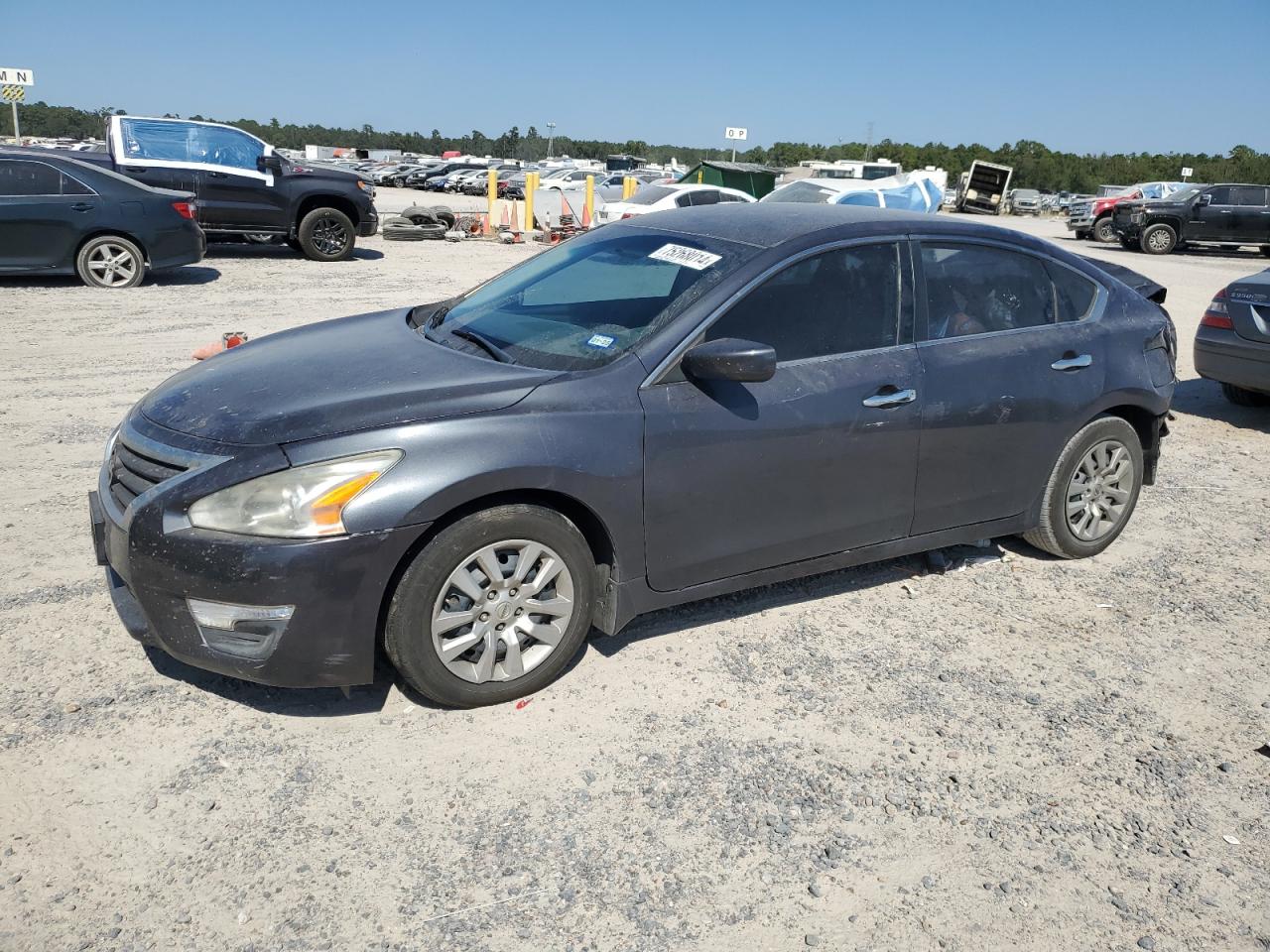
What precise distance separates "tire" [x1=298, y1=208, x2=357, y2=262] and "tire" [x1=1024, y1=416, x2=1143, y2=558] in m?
13.0

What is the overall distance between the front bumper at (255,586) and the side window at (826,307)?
1.55 m

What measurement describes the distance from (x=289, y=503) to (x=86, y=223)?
10429mm

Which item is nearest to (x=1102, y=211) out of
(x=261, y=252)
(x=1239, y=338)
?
(x=261, y=252)

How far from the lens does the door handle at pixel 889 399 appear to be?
4082 millimetres

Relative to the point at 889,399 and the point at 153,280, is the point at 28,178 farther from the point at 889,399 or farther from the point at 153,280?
the point at 889,399

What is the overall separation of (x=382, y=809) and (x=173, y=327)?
8.25 metres

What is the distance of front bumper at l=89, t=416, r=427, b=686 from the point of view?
10.1 ft

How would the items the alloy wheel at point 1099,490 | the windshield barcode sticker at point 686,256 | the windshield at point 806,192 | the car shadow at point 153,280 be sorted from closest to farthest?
the windshield barcode sticker at point 686,256, the alloy wheel at point 1099,490, the car shadow at point 153,280, the windshield at point 806,192

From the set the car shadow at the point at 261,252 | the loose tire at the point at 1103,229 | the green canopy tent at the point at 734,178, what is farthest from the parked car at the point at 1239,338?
the loose tire at the point at 1103,229

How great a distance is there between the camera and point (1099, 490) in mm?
5113

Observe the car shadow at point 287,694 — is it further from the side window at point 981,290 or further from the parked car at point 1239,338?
the parked car at point 1239,338

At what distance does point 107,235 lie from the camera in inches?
468

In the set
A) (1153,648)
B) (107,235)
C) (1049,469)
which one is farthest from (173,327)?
(1153,648)

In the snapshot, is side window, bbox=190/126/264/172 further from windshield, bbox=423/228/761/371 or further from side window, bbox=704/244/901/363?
side window, bbox=704/244/901/363
